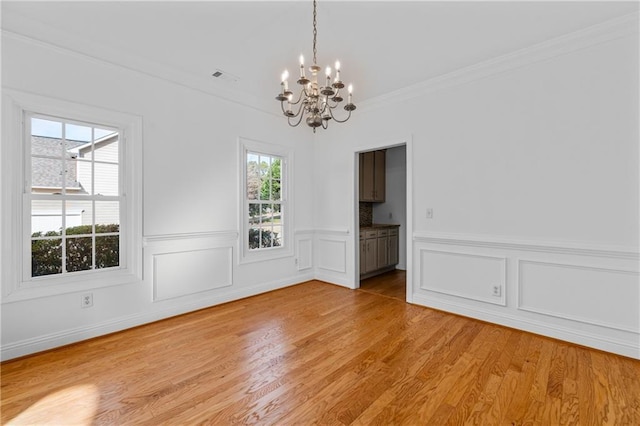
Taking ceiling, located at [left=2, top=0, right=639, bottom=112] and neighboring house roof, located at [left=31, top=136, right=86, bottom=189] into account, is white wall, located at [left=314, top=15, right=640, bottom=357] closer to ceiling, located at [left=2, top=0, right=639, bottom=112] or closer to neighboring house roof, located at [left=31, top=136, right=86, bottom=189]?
ceiling, located at [left=2, top=0, right=639, bottom=112]

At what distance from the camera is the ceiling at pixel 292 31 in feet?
7.64

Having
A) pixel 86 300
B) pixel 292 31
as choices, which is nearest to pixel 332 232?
pixel 292 31

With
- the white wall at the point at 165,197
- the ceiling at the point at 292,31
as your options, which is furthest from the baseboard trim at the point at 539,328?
the ceiling at the point at 292,31

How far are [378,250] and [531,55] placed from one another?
11.1 feet

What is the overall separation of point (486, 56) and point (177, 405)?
400 cm

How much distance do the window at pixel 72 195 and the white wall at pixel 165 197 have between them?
264 millimetres

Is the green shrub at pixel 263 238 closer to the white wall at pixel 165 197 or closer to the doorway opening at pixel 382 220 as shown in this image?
the white wall at pixel 165 197

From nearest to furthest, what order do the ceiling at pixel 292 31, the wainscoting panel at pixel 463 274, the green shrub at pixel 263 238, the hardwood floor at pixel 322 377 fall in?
1. the hardwood floor at pixel 322 377
2. the ceiling at pixel 292 31
3. the wainscoting panel at pixel 463 274
4. the green shrub at pixel 263 238

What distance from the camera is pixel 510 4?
2.28 meters

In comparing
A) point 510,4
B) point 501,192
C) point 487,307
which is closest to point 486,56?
point 510,4

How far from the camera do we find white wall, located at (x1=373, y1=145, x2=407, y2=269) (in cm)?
578

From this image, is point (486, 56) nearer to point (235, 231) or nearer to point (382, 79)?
point (382, 79)

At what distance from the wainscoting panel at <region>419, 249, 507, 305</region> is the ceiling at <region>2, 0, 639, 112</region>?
212 centimetres

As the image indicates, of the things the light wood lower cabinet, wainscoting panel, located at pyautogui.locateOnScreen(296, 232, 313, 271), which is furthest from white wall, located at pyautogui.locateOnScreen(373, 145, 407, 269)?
wainscoting panel, located at pyautogui.locateOnScreen(296, 232, 313, 271)
